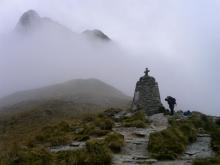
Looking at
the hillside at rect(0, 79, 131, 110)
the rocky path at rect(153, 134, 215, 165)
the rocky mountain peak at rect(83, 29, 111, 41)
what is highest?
the rocky mountain peak at rect(83, 29, 111, 41)

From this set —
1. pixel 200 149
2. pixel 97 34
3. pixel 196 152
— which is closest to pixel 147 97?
pixel 200 149

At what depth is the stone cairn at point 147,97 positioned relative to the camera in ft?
124

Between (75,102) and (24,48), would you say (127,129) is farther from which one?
(24,48)

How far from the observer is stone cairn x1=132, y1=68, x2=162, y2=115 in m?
37.8

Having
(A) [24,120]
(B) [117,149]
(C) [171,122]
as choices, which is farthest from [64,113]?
(B) [117,149]

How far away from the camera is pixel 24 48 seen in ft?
606

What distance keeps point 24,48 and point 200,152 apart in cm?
16912

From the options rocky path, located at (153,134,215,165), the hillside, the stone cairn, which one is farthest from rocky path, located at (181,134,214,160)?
the hillside

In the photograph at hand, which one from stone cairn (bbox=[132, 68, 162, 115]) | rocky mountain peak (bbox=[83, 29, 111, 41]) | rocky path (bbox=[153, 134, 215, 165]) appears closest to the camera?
rocky path (bbox=[153, 134, 215, 165])

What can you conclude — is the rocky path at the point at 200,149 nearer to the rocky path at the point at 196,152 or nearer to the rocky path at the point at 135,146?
the rocky path at the point at 196,152

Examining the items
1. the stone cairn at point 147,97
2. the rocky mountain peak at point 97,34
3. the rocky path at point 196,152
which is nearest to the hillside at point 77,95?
the stone cairn at point 147,97

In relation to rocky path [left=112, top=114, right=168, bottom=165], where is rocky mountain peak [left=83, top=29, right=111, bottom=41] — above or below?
above

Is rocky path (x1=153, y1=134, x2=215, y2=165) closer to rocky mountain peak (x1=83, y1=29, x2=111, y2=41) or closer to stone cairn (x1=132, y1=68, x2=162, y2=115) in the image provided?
stone cairn (x1=132, y1=68, x2=162, y2=115)

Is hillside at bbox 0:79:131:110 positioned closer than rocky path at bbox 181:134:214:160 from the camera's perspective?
No
